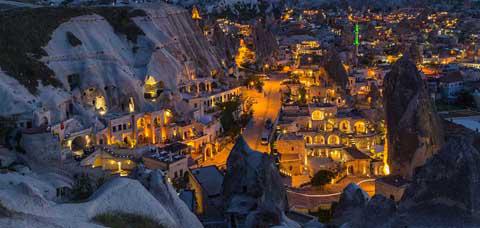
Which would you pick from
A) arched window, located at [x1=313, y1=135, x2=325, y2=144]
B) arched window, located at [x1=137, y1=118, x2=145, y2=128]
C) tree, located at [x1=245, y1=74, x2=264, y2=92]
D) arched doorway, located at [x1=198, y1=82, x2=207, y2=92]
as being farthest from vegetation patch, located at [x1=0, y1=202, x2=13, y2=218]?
tree, located at [x1=245, y1=74, x2=264, y2=92]

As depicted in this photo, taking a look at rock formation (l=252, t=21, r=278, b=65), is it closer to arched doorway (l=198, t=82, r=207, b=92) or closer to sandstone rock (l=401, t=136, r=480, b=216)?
arched doorway (l=198, t=82, r=207, b=92)

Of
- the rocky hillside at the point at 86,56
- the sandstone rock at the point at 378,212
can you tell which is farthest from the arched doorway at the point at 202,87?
the sandstone rock at the point at 378,212

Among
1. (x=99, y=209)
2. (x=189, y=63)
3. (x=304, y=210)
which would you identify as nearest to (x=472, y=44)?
(x=189, y=63)

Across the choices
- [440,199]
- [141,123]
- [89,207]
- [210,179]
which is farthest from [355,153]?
[89,207]

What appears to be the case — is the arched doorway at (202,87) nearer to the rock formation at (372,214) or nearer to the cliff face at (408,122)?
the cliff face at (408,122)

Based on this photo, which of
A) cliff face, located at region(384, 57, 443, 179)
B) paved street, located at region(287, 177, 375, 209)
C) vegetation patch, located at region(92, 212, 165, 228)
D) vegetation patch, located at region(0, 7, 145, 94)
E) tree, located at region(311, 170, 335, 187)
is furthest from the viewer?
vegetation patch, located at region(0, 7, 145, 94)

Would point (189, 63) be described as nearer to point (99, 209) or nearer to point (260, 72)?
point (260, 72)

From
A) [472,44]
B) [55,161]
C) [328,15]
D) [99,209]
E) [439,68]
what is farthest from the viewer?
[328,15]
